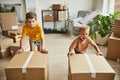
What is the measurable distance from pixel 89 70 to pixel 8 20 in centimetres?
267

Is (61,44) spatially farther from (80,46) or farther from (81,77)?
(81,77)

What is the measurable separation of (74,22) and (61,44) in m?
0.88

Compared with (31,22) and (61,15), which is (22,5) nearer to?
(61,15)

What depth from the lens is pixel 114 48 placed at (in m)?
3.10

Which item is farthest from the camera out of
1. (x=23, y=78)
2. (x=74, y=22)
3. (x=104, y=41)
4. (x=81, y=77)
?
(x=74, y=22)

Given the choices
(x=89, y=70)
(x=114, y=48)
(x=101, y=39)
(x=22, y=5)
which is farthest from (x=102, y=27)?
(x=22, y=5)

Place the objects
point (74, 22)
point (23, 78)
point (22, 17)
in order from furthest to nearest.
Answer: point (22, 17)
point (74, 22)
point (23, 78)

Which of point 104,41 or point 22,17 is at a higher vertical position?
point 22,17

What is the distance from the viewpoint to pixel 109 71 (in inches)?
60.4

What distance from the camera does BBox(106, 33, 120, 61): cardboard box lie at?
303 cm

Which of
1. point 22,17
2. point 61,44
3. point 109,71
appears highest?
point 22,17

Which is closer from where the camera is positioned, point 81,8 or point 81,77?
point 81,77

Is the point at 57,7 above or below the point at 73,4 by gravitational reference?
below

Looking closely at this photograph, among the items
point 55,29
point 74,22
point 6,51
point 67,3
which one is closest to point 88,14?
point 74,22
